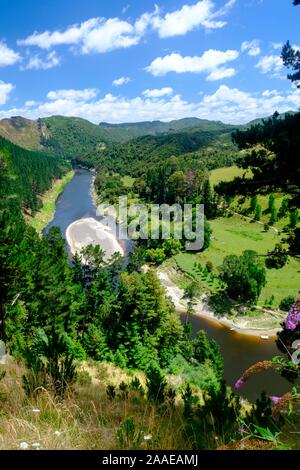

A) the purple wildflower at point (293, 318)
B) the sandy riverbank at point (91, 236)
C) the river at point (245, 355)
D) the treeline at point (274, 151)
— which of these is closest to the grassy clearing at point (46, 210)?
the sandy riverbank at point (91, 236)

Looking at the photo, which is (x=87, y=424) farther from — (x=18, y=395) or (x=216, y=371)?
(x=216, y=371)

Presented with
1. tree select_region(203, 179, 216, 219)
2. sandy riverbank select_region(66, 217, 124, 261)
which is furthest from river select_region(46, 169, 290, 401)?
tree select_region(203, 179, 216, 219)

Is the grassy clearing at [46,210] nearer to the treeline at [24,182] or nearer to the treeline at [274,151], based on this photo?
the treeline at [24,182]

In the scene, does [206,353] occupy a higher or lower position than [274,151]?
lower

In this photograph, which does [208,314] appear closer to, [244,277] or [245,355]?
[244,277]

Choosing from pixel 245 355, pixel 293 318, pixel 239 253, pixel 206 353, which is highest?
pixel 293 318

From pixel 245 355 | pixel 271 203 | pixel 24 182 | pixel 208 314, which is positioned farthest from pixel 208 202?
pixel 245 355
